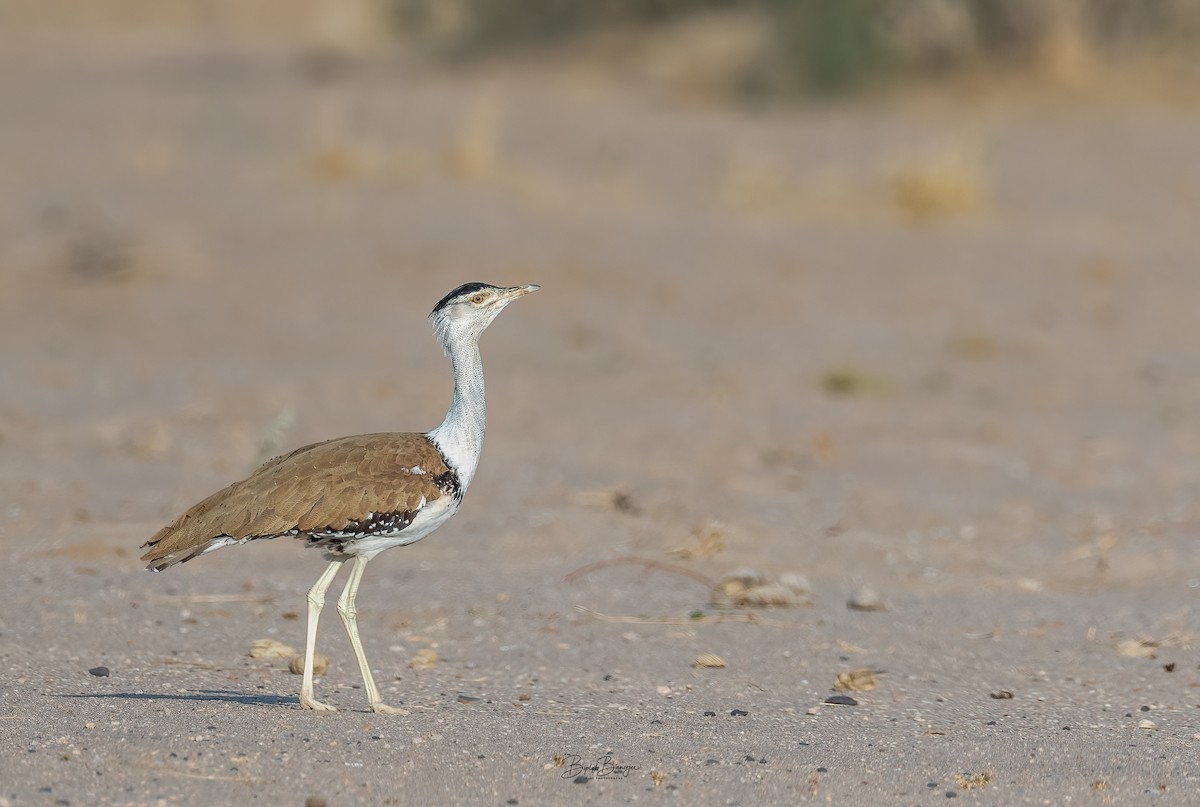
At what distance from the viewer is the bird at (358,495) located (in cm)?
480

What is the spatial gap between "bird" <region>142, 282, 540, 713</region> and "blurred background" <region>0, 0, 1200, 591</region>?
2.45m

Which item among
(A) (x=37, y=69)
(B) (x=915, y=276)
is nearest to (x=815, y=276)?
(B) (x=915, y=276)

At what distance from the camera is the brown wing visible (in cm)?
479

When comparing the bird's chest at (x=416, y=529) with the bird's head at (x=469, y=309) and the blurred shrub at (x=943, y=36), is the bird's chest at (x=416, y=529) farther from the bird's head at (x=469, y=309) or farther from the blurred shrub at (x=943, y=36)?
the blurred shrub at (x=943, y=36)

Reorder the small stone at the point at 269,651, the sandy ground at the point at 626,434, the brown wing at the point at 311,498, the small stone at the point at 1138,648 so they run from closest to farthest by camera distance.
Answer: the brown wing at the point at 311,498 → the sandy ground at the point at 626,434 → the small stone at the point at 269,651 → the small stone at the point at 1138,648

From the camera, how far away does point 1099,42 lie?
20.0 meters

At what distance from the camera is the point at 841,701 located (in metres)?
5.53

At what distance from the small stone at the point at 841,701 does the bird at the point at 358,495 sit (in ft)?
4.58

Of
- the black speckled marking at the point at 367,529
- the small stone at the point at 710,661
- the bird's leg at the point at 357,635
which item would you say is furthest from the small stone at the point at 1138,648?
the black speckled marking at the point at 367,529

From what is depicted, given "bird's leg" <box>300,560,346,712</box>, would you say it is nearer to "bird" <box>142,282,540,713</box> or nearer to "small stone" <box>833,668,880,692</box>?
"bird" <box>142,282,540,713</box>

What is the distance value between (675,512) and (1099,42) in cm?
1374

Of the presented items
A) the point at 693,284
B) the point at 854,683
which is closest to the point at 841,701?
the point at 854,683

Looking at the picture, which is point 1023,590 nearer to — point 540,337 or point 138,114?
point 540,337

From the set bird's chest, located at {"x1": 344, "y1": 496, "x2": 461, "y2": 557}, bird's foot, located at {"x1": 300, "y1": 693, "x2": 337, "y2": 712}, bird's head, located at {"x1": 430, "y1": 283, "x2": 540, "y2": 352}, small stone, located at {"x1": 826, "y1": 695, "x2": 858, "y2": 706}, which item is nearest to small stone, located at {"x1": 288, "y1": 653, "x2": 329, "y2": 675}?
bird's foot, located at {"x1": 300, "y1": 693, "x2": 337, "y2": 712}
